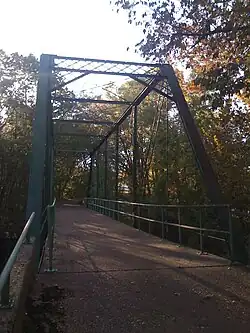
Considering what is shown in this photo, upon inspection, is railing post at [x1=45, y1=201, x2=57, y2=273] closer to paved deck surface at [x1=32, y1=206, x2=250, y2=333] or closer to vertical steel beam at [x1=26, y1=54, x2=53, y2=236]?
paved deck surface at [x1=32, y1=206, x2=250, y2=333]

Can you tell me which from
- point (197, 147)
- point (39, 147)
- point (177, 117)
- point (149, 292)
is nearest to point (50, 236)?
point (149, 292)

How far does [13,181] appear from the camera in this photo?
21062 millimetres

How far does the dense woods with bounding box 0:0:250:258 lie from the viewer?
21.3 feet

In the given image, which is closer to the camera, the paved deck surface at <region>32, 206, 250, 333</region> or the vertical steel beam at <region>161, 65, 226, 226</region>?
the paved deck surface at <region>32, 206, 250, 333</region>

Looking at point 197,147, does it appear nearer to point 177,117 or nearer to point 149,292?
point 149,292

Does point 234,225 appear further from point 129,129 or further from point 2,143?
point 129,129

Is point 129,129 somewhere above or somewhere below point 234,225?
above

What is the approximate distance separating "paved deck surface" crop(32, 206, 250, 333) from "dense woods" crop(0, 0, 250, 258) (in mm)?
1486

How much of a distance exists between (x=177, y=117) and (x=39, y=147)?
12576 mm

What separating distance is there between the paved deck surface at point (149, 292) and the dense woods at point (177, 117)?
1.49 m

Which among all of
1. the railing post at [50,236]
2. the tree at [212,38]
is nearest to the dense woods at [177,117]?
the tree at [212,38]

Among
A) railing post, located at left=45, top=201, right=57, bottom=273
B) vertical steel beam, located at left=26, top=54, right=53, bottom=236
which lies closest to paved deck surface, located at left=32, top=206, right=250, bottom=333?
railing post, located at left=45, top=201, right=57, bottom=273

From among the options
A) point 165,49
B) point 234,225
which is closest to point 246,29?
point 165,49

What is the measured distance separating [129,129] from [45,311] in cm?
2305
